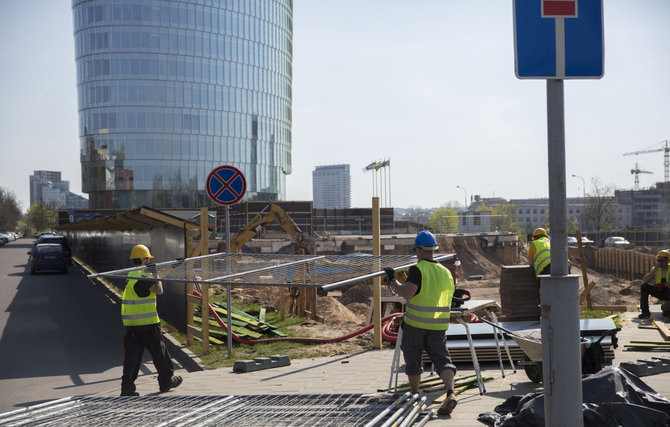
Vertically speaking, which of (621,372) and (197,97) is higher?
(197,97)

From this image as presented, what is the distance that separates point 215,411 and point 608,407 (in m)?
3.39

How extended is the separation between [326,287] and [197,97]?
7974 centimetres

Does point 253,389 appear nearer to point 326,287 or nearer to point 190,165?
point 326,287

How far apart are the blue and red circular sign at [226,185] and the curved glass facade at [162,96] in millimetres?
70628

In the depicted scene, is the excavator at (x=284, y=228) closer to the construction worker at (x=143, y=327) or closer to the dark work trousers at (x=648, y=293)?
the dark work trousers at (x=648, y=293)

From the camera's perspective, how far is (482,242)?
172 feet

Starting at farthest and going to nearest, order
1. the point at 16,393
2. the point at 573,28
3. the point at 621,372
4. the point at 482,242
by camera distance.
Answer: the point at 482,242 → the point at 16,393 → the point at 621,372 → the point at 573,28

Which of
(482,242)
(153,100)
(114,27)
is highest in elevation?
(114,27)

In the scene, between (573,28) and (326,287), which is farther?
(326,287)

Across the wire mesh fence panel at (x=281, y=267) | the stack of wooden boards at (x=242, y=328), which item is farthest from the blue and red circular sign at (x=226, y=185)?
the stack of wooden boards at (x=242, y=328)

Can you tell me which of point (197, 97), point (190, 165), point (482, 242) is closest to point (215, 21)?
point (197, 97)

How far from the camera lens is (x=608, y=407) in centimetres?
487

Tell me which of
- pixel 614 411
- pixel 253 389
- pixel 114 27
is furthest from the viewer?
pixel 114 27

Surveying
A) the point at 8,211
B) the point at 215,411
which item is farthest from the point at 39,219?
the point at 215,411
